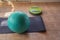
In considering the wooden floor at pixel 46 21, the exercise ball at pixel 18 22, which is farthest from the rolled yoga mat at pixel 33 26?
the exercise ball at pixel 18 22

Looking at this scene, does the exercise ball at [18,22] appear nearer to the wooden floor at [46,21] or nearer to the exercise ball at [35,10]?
the wooden floor at [46,21]

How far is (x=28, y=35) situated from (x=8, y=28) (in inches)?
13.7

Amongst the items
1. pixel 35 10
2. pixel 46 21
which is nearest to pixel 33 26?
pixel 46 21

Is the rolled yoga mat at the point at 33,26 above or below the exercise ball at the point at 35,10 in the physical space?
below

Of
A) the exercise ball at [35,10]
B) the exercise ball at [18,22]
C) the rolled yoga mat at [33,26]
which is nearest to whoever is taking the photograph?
the exercise ball at [18,22]

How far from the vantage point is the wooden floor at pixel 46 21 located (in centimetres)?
199

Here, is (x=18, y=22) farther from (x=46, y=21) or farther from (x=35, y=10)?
(x=35, y=10)

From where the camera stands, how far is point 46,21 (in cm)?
238

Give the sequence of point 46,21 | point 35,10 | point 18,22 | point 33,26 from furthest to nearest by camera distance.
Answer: point 35,10 → point 46,21 → point 33,26 → point 18,22

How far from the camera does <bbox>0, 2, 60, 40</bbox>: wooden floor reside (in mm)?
1989

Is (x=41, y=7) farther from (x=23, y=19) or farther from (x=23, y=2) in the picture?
(x=23, y=19)

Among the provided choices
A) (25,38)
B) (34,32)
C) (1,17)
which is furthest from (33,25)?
(1,17)

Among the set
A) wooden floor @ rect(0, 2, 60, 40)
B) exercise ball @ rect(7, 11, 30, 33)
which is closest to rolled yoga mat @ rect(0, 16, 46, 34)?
wooden floor @ rect(0, 2, 60, 40)

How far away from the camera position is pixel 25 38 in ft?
6.45
